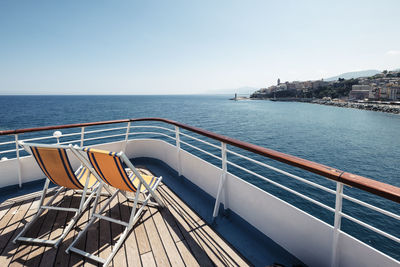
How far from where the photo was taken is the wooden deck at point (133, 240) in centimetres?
167

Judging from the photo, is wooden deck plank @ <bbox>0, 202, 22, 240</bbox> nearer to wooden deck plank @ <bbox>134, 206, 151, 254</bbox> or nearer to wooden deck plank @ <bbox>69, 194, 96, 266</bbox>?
wooden deck plank @ <bbox>69, 194, 96, 266</bbox>

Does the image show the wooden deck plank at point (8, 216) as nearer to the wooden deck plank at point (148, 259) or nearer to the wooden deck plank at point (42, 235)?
the wooden deck plank at point (42, 235)

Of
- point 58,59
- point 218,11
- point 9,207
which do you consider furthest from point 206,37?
point 58,59

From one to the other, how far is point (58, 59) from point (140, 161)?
1490 inches

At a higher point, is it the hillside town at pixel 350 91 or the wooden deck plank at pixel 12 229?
the hillside town at pixel 350 91

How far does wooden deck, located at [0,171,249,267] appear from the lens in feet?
5.47

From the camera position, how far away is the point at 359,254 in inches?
49.6

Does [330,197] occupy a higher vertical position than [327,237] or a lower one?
lower

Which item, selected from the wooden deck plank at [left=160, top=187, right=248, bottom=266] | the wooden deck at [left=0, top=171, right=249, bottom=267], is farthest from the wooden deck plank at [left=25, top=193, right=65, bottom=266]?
the wooden deck plank at [left=160, top=187, right=248, bottom=266]

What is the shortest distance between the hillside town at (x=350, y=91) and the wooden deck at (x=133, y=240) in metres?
86.0

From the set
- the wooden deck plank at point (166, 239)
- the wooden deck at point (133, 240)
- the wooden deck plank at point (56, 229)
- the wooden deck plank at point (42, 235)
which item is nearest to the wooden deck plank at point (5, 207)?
the wooden deck at point (133, 240)

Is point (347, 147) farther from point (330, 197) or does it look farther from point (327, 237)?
point (327, 237)

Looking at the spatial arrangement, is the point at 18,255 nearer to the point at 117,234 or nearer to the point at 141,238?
the point at 117,234

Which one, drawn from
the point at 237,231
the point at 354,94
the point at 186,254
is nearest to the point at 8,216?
the point at 186,254
